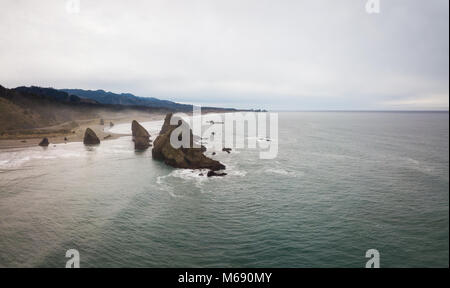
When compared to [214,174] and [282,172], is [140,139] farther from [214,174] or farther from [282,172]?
[282,172]

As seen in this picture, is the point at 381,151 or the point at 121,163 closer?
the point at 121,163

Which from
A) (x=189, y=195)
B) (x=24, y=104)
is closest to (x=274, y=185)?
(x=189, y=195)

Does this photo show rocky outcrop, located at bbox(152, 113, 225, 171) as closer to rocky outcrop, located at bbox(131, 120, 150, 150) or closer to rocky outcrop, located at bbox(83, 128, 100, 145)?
rocky outcrop, located at bbox(131, 120, 150, 150)

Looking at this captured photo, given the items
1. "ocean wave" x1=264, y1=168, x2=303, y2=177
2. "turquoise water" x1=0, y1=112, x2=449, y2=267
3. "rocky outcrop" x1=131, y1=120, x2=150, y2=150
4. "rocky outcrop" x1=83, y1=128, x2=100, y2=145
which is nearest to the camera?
"turquoise water" x1=0, y1=112, x2=449, y2=267

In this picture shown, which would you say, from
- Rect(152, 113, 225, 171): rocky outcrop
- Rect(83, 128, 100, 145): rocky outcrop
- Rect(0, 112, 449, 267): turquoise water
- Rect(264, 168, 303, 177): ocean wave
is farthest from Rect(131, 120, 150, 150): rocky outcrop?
Rect(264, 168, 303, 177): ocean wave

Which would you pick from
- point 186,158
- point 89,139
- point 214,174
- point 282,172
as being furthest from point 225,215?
point 89,139

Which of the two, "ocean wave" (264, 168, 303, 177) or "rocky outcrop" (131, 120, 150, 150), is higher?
"rocky outcrop" (131, 120, 150, 150)

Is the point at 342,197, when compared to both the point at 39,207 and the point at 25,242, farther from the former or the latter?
the point at 39,207
